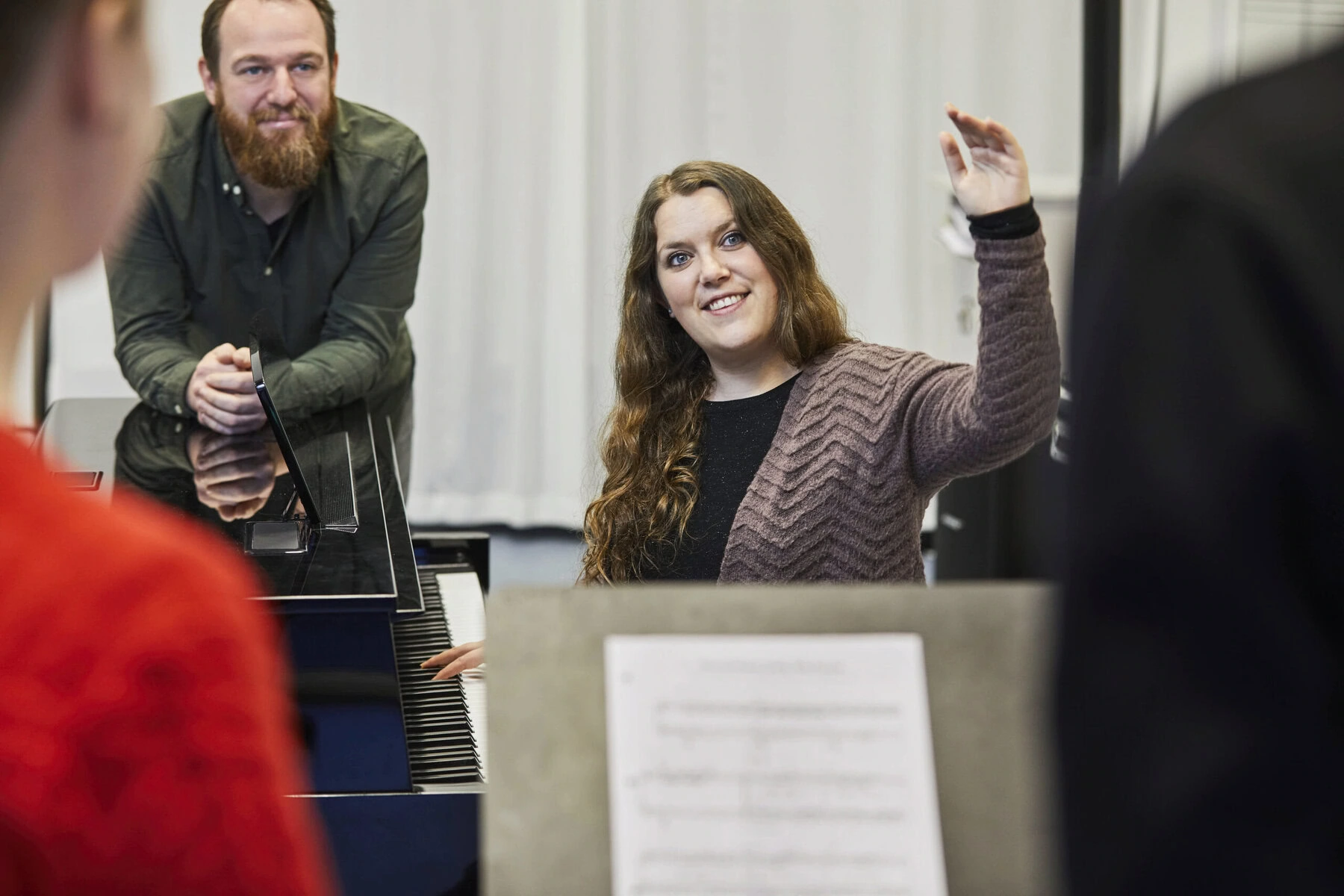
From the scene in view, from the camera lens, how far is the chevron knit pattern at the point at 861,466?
1956 mm

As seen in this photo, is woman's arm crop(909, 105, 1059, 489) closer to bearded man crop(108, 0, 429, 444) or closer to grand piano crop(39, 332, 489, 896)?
grand piano crop(39, 332, 489, 896)

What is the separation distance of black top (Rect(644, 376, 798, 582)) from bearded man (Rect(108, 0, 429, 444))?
105 centimetres

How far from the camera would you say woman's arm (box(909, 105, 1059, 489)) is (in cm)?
177

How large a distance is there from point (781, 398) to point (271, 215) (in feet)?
4.99

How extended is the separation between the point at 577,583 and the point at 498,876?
1.22m

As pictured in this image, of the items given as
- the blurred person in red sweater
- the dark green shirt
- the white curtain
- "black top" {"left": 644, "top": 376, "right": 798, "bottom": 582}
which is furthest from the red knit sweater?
the white curtain

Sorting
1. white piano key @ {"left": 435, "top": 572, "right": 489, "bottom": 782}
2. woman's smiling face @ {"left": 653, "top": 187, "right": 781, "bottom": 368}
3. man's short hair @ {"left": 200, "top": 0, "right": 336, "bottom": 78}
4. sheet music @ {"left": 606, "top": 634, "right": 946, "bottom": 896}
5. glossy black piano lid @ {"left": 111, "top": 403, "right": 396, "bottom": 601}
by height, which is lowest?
white piano key @ {"left": 435, "top": 572, "right": 489, "bottom": 782}

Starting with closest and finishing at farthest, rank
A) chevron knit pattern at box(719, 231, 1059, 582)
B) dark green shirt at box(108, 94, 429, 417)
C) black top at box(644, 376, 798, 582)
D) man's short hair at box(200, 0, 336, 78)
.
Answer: chevron knit pattern at box(719, 231, 1059, 582) → black top at box(644, 376, 798, 582) → dark green shirt at box(108, 94, 429, 417) → man's short hair at box(200, 0, 336, 78)

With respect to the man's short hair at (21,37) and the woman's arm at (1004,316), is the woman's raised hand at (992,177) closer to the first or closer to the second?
the woman's arm at (1004,316)

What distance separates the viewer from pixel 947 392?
196 cm

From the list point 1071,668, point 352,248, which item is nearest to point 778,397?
point 352,248

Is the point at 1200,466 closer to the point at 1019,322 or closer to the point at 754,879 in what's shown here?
the point at 754,879

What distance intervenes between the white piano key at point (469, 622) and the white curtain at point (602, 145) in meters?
2.63

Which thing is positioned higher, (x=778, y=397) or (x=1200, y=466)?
(x=1200, y=466)
